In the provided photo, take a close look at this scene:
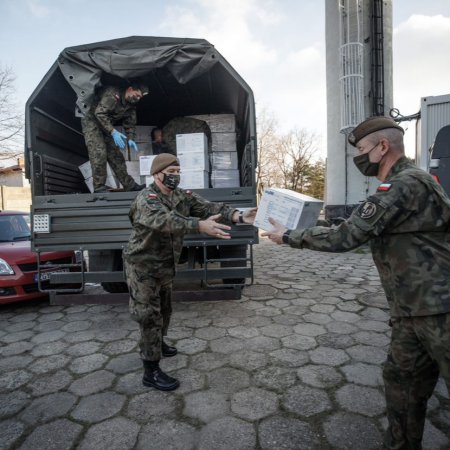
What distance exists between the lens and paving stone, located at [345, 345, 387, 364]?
276 centimetres

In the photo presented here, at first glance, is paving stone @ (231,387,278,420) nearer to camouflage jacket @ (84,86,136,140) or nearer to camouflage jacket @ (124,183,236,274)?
camouflage jacket @ (124,183,236,274)

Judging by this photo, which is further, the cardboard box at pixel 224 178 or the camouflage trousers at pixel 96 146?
the cardboard box at pixel 224 178

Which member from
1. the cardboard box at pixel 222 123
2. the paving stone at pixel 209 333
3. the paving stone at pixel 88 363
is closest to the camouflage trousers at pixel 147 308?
the paving stone at pixel 88 363

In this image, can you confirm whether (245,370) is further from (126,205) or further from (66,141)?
(66,141)

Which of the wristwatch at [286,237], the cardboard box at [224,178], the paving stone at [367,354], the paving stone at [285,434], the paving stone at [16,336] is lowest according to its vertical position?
the paving stone at [285,434]

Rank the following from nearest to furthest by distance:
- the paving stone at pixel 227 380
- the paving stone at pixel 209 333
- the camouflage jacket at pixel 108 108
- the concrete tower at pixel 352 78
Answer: the paving stone at pixel 227 380
the paving stone at pixel 209 333
the camouflage jacket at pixel 108 108
the concrete tower at pixel 352 78

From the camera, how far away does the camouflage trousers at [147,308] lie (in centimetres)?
247

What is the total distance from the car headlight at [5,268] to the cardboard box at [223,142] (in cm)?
309

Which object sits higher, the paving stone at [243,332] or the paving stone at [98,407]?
the paving stone at [243,332]

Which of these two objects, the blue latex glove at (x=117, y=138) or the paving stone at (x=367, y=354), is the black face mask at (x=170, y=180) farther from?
the paving stone at (x=367, y=354)

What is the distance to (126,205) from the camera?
3.75m

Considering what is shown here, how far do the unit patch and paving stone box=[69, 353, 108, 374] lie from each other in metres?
2.42

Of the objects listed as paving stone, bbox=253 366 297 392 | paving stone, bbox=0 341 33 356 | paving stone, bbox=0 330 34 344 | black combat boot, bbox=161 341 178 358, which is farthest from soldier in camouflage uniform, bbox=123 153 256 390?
paving stone, bbox=0 330 34 344

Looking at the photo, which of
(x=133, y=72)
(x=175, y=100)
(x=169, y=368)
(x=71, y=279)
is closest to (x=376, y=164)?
(x=169, y=368)
